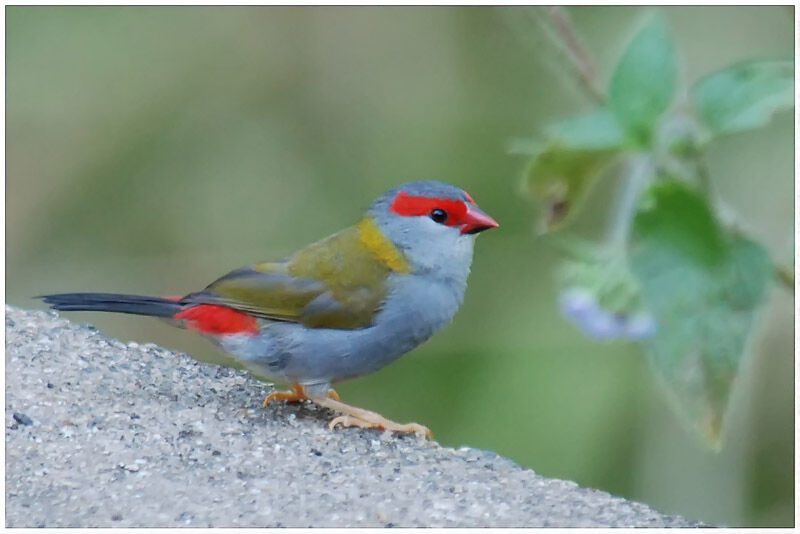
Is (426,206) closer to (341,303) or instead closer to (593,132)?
(341,303)

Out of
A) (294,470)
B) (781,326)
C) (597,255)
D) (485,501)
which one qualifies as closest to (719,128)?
(597,255)

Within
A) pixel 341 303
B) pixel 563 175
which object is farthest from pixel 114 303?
pixel 563 175

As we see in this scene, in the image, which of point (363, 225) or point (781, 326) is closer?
point (363, 225)

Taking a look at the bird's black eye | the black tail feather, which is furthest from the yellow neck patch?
the black tail feather

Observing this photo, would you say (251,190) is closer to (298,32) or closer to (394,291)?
(298,32)

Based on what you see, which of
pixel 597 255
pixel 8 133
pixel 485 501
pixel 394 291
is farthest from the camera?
pixel 8 133
